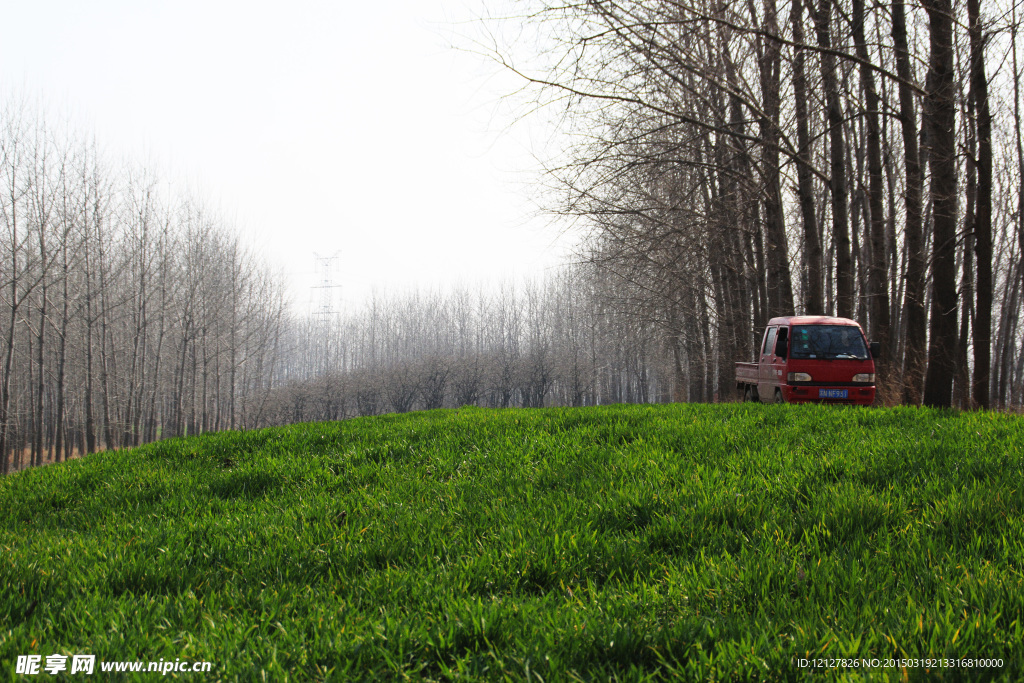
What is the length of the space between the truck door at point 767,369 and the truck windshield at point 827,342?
1.93 ft

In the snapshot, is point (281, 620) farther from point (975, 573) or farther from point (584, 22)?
point (584, 22)

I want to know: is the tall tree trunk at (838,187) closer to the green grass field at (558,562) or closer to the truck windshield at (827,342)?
the truck windshield at (827,342)

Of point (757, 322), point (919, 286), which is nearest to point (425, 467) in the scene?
point (919, 286)

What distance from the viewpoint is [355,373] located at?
165ft

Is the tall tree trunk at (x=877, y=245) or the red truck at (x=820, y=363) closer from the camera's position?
the red truck at (x=820, y=363)

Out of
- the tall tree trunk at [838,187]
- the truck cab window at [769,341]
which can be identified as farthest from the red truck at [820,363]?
the tall tree trunk at [838,187]

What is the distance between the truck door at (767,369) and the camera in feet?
38.8

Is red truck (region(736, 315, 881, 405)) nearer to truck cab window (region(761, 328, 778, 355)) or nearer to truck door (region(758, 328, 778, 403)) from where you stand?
truck door (region(758, 328, 778, 403))

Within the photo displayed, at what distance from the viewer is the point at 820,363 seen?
36.2ft

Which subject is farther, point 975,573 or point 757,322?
point 757,322

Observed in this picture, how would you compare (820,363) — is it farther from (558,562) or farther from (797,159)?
(558,562)

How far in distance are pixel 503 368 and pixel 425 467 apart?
147 ft

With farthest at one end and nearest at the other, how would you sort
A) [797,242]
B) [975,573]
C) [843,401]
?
1. [797,242]
2. [843,401]
3. [975,573]

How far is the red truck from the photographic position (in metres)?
11.0
